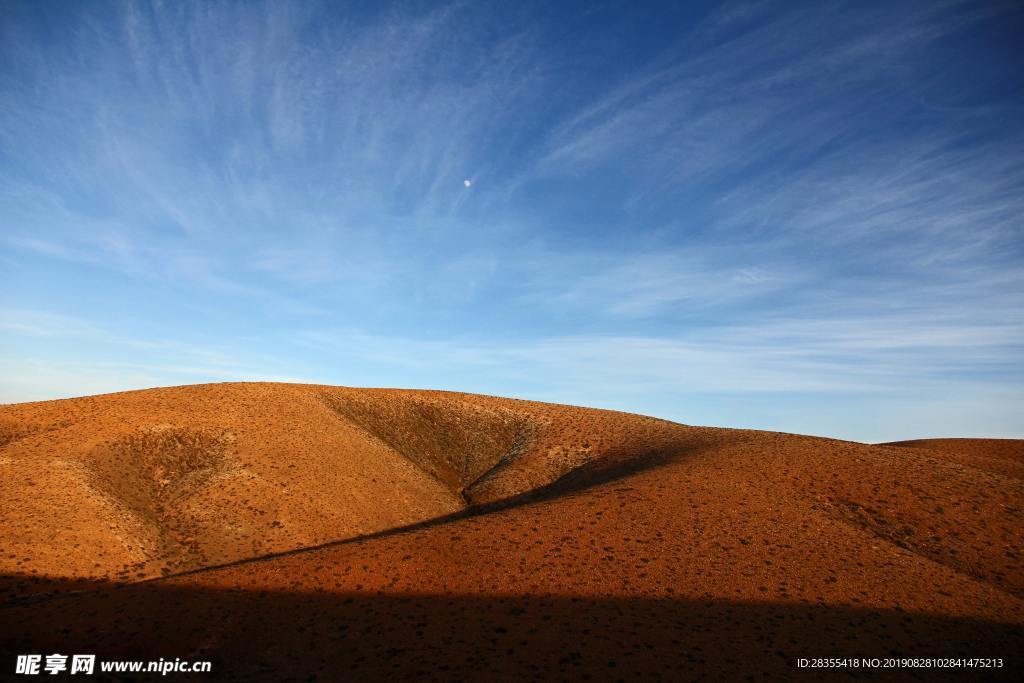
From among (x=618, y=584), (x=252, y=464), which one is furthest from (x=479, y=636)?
(x=252, y=464)

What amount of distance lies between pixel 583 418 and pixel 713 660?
1459 inches

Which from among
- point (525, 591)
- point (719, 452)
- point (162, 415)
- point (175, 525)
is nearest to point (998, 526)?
point (719, 452)

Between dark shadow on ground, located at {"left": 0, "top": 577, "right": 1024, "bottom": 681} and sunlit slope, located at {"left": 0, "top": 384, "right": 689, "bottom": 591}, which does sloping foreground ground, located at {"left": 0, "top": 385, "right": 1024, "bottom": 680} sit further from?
sunlit slope, located at {"left": 0, "top": 384, "right": 689, "bottom": 591}

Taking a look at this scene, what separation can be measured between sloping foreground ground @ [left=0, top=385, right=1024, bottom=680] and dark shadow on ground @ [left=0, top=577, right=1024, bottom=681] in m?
0.08

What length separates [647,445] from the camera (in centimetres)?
4419

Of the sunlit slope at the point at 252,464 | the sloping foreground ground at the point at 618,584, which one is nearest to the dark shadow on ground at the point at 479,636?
the sloping foreground ground at the point at 618,584

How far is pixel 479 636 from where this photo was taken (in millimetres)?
18422

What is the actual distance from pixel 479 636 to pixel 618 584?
6.17 metres

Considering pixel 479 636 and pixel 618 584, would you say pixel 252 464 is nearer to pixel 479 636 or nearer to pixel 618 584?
pixel 479 636

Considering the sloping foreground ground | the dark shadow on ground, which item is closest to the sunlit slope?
the sloping foreground ground

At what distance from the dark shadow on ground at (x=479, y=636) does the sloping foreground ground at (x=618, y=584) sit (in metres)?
0.08

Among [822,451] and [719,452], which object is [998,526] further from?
[719,452]

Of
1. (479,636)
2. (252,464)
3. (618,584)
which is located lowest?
(479,636)

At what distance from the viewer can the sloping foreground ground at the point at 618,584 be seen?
17609mm
